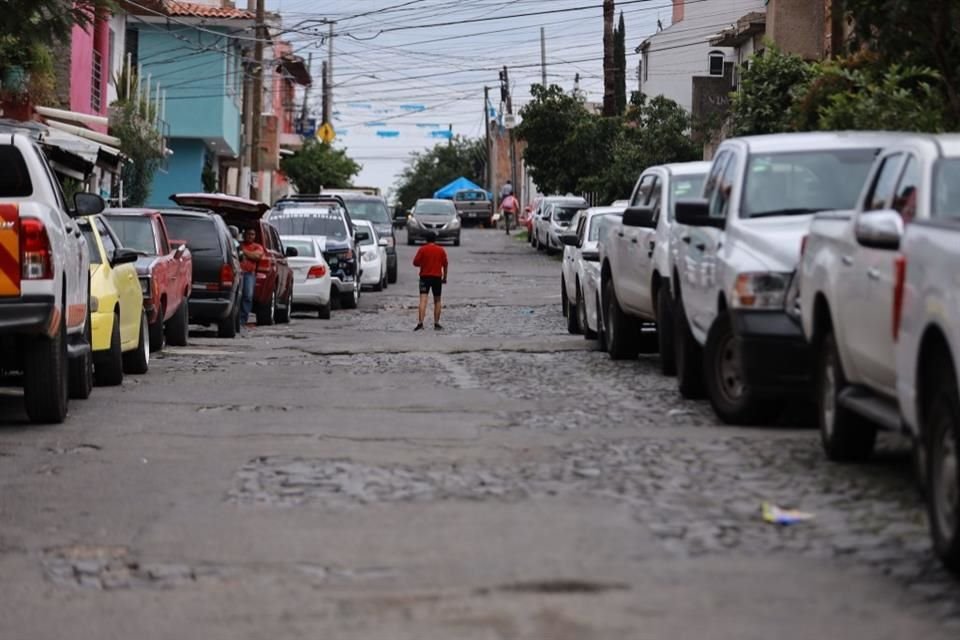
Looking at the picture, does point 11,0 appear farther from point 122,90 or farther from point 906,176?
point 122,90

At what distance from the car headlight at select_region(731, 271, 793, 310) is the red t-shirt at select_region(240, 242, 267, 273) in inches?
628

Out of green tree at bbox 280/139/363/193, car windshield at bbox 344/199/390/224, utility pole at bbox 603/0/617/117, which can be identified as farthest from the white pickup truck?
green tree at bbox 280/139/363/193

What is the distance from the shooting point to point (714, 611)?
6.67 metres

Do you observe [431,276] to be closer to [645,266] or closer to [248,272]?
[248,272]

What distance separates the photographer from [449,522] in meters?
8.66

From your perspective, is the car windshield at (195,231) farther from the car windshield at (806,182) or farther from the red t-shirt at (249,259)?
the car windshield at (806,182)

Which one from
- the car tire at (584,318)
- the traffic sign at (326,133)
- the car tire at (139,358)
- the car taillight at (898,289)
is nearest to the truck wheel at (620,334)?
the car tire at (584,318)

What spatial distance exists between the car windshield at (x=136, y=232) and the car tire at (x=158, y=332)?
698 millimetres

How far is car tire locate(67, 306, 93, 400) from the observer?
1470cm

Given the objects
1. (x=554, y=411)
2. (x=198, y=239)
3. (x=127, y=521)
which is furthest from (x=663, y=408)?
(x=198, y=239)

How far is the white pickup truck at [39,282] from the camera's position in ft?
40.7

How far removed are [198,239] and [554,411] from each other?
39.6ft

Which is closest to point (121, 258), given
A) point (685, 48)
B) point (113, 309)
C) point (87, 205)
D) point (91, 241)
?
point (91, 241)

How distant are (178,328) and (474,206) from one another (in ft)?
219
